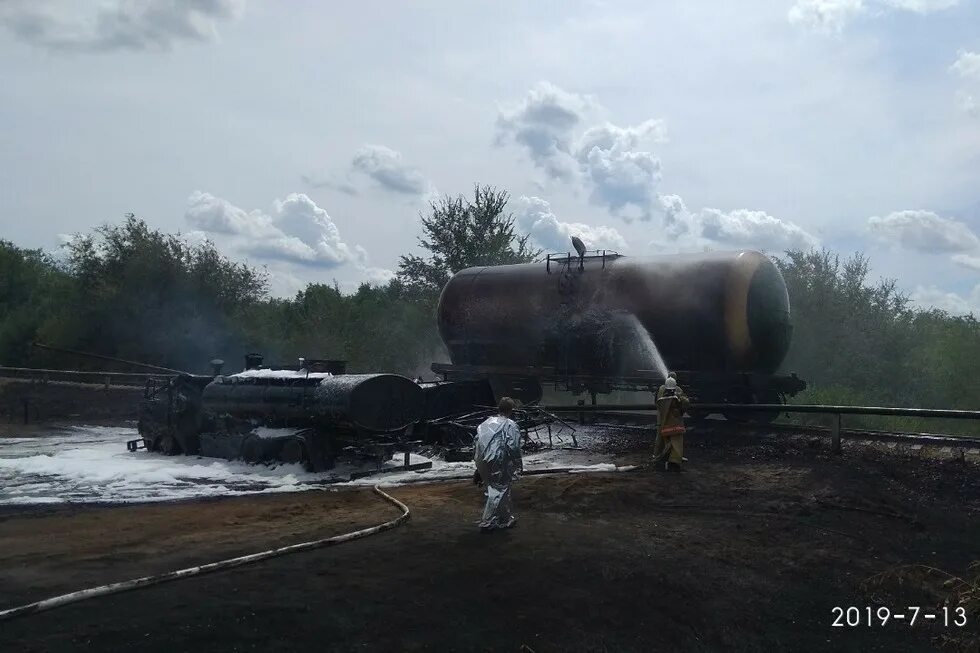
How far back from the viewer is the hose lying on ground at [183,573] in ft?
16.7

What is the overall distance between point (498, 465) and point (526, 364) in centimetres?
980

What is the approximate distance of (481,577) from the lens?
19.8 feet

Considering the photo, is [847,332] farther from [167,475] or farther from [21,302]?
[21,302]

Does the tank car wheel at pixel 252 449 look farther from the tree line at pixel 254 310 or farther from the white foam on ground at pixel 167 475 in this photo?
the tree line at pixel 254 310

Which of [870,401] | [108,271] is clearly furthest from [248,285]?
[870,401]

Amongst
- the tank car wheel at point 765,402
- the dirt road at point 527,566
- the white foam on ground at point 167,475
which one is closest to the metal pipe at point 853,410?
the dirt road at point 527,566

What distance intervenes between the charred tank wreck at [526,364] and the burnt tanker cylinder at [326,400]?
24 mm

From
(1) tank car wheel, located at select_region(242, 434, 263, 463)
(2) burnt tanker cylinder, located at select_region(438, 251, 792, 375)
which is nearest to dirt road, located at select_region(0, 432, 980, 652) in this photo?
(1) tank car wheel, located at select_region(242, 434, 263, 463)

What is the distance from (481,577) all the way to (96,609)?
2818mm

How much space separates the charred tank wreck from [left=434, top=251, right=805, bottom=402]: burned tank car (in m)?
0.03

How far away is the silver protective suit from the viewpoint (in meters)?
7.59

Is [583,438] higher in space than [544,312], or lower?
lower

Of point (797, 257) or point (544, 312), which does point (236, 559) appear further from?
point (797, 257)
